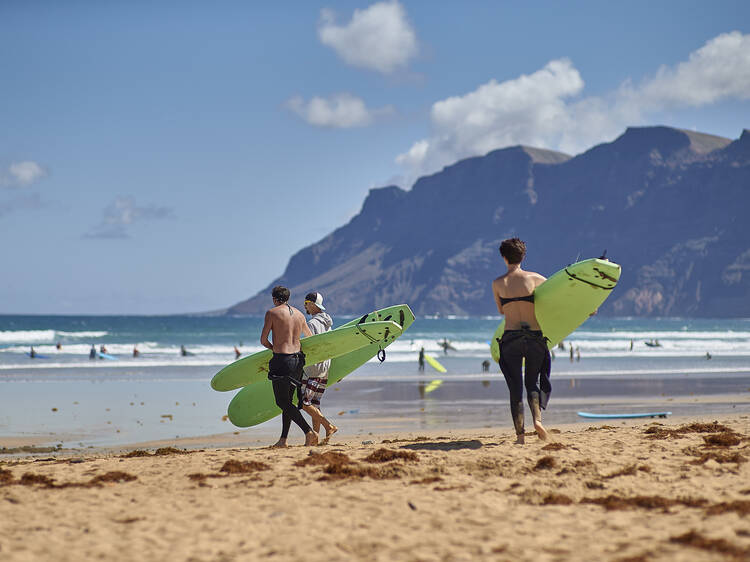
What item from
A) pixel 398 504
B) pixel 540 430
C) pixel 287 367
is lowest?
pixel 398 504

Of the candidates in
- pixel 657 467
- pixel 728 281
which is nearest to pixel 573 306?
pixel 657 467

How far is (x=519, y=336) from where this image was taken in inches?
258

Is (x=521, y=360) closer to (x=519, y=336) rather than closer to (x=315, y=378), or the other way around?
(x=519, y=336)

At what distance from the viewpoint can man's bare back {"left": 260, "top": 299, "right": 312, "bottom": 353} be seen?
7.46 meters

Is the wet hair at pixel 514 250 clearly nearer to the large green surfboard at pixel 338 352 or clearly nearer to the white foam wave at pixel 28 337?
the large green surfboard at pixel 338 352

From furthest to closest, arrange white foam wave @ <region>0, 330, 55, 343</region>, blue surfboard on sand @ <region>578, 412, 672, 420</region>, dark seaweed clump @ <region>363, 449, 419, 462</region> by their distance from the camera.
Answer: white foam wave @ <region>0, 330, 55, 343</region> < blue surfboard on sand @ <region>578, 412, 672, 420</region> < dark seaweed clump @ <region>363, 449, 419, 462</region>

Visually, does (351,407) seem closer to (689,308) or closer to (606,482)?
(606,482)

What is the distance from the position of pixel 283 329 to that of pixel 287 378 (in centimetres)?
49

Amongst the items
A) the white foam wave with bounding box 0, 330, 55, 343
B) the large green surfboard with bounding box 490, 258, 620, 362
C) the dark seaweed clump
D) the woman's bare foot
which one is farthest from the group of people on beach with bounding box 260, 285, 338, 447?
the white foam wave with bounding box 0, 330, 55, 343

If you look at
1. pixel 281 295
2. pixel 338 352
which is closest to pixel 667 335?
pixel 338 352

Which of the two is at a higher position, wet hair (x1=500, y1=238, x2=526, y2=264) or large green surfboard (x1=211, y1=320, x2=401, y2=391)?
wet hair (x1=500, y1=238, x2=526, y2=264)

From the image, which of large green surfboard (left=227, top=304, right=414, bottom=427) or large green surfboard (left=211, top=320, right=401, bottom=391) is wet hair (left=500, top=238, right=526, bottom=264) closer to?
large green surfboard (left=211, top=320, right=401, bottom=391)

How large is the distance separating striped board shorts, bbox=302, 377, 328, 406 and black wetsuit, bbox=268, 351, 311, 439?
1.39 feet

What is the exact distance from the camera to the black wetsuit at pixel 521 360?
258 inches
